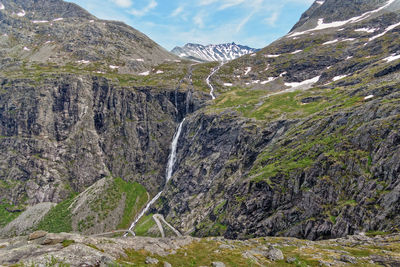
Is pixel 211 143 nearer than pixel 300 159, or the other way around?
pixel 300 159

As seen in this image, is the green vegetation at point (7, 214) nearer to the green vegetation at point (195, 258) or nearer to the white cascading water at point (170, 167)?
the white cascading water at point (170, 167)

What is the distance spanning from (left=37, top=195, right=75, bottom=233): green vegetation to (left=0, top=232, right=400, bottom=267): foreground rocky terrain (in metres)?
80.0

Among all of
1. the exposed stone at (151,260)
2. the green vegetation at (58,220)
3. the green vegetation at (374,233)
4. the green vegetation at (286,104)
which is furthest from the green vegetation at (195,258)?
the green vegetation at (58,220)

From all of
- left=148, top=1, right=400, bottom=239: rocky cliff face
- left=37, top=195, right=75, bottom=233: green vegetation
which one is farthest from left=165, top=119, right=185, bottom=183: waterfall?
left=37, top=195, right=75, bottom=233: green vegetation

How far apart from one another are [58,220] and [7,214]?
2526cm

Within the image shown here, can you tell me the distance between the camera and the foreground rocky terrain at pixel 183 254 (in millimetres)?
21797

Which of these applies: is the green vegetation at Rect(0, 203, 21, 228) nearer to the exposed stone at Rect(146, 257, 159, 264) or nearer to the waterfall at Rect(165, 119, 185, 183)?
the waterfall at Rect(165, 119, 185, 183)

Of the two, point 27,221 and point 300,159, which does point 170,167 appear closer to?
point 27,221

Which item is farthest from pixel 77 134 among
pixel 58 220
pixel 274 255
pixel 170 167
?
pixel 274 255

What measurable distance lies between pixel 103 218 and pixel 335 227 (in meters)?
97.6

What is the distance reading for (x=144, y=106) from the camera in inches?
5748

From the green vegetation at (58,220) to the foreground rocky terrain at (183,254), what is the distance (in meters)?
80.0

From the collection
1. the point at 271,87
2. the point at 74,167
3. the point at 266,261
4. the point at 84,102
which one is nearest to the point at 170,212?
the point at 74,167

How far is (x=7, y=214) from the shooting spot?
103188 millimetres
